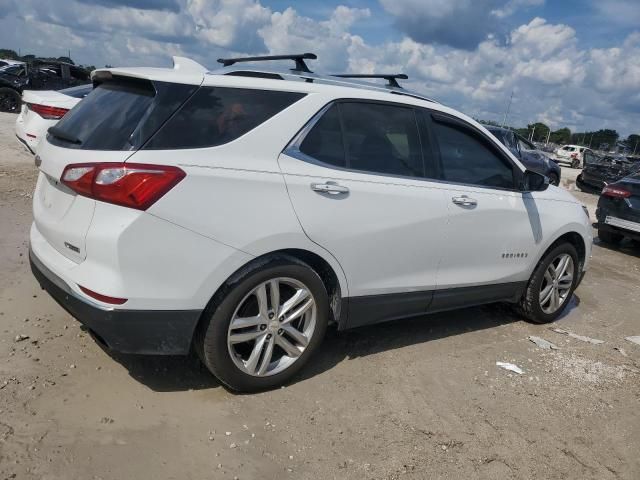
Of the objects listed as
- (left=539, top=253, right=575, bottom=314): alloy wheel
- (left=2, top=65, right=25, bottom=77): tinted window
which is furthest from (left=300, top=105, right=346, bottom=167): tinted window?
(left=2, top=65, right=25, bottom=77): tinted window

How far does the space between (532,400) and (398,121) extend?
2090 millimetres

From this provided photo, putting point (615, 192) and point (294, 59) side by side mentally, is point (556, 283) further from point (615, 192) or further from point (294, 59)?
point (615, 192)

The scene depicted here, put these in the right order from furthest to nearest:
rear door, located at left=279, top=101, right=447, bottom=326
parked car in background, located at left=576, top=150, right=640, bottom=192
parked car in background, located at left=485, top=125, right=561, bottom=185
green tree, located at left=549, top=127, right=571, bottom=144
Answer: green tree, located at left=549, top=127, right=571, bottom=144
parked car in background, located at left=576, top=150, right=640, bottom=192
parked car in background, located at left=485, top=125, right=561, bottom=185
rear door, located at left=279, top=101, right=447, bottom=326

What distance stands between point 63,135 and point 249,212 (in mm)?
1179

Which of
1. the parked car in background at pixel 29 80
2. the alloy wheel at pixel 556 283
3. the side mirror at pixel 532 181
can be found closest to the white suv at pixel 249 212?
the side mirror at pixel 532 181

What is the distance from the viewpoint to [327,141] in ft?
11.3

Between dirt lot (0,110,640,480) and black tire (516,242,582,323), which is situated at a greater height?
black tire (516,242,582,323)

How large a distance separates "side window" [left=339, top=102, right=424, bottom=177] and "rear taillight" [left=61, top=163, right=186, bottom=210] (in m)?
→ 1.19

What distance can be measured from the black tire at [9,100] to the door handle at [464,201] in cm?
1932

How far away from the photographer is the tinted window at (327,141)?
3.34m

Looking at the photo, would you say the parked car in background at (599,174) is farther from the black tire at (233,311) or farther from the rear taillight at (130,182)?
the rear taillight at (130,182)

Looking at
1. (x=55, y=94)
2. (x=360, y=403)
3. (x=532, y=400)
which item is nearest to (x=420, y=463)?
(x=360, y=403)

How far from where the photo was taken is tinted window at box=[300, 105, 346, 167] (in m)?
3.34

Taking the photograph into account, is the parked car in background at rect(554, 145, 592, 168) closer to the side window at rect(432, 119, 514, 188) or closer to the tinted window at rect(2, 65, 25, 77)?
the tinted window at rect(2, 65, 25, 77)
